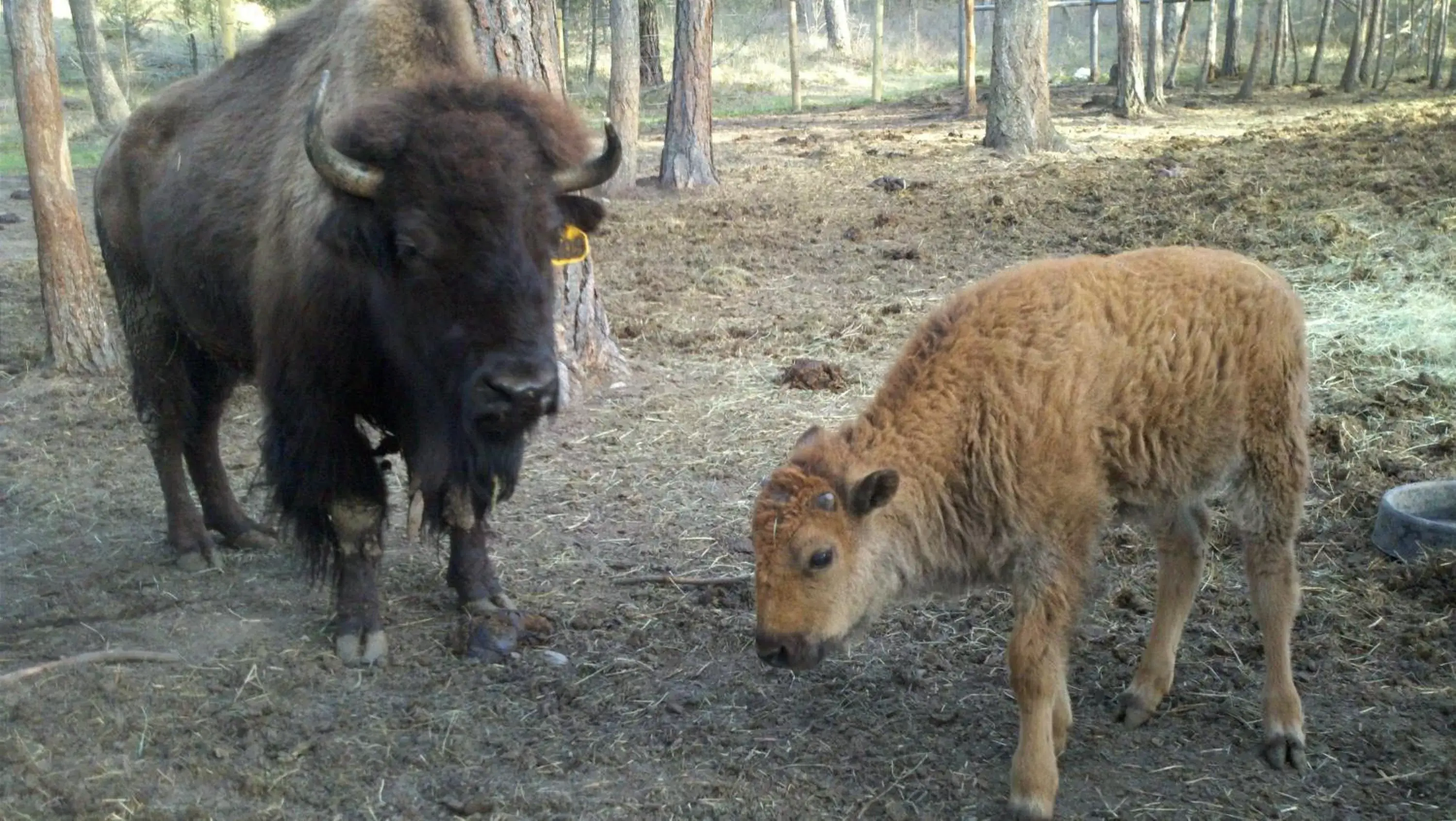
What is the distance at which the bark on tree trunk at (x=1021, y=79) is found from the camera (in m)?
15.4

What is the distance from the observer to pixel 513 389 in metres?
3.85

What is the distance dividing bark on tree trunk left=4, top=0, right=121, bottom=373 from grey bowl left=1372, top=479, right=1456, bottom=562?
778cm

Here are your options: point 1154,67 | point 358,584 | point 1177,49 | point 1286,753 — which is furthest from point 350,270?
point 1177,49

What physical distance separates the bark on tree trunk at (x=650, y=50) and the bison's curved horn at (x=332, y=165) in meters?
24.7

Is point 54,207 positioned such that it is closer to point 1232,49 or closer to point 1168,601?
point 1168,601

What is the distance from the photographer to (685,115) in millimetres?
14602

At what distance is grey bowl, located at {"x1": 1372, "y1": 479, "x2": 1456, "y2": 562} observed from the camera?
486 centimetres

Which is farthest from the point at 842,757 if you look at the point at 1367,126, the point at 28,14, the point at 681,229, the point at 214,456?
the point at 1367,126

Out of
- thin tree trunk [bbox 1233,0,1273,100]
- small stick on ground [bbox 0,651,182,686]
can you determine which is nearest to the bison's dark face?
small stick on ground [bbox 0,651,182,686]

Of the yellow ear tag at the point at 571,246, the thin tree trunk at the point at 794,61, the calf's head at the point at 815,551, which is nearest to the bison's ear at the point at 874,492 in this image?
the calf's head at the point at 815,551

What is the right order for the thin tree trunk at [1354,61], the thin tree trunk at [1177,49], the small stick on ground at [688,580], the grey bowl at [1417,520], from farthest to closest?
the thin tree trunk at [1177,49] → the thin tree trunk at [1354,61] → the small stick on ground at [688,580] → the grey bowl at [1417,520]

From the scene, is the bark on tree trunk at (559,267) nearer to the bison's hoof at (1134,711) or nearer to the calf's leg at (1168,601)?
the calf's leg at (1168,601)

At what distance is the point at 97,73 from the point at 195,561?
17.3 m

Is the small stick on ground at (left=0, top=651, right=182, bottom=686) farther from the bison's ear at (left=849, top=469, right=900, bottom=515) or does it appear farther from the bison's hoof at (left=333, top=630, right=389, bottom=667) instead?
the bison's ear at (left=849, top=469, right=900, bottom=515)
